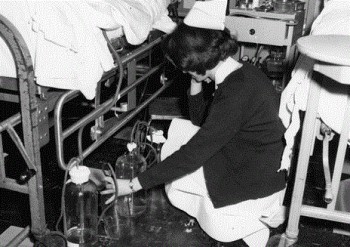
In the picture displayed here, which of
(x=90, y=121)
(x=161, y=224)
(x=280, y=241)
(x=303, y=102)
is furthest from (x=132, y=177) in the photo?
(x=303, y=102)

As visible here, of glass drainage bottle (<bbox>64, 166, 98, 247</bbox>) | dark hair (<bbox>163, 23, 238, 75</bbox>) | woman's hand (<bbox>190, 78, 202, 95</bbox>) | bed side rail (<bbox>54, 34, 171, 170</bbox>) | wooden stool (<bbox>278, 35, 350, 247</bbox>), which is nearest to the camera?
wooden stool (<bbox>278, 35, 350, 247</bbox>)

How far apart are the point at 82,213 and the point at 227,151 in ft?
2.09

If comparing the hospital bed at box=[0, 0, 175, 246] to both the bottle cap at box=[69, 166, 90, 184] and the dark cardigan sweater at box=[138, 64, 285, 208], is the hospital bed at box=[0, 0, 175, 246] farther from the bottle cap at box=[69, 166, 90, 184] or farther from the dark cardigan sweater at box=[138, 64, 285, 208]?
the dark cardigan sweater at box=[138, 64, 285, 208]

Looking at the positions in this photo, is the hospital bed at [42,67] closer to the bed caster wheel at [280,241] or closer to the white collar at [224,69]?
the white collar at [224,69]

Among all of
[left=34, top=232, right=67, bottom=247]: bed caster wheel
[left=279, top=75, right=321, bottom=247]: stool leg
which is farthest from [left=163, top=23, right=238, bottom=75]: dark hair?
[left=34, top=232, right=67, bottom=247]: bed caster wheel

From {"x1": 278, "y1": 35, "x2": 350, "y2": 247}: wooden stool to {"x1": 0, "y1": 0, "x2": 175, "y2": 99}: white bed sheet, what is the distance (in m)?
0.66

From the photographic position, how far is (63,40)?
137 centimetres

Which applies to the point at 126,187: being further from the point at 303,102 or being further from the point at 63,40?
the point at 303,102

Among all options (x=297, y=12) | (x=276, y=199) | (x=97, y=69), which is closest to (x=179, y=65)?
(x=97, y=69)

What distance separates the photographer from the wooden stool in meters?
1.29

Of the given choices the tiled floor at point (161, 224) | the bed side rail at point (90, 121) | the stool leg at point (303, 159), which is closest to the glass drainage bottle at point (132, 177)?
the tiled floor at point (161, 224)

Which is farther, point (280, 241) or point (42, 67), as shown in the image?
point (280, 241)

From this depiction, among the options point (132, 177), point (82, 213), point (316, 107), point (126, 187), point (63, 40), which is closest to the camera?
point (63, 40)

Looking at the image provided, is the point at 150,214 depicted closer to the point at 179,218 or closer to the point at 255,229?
the point at 179,218
